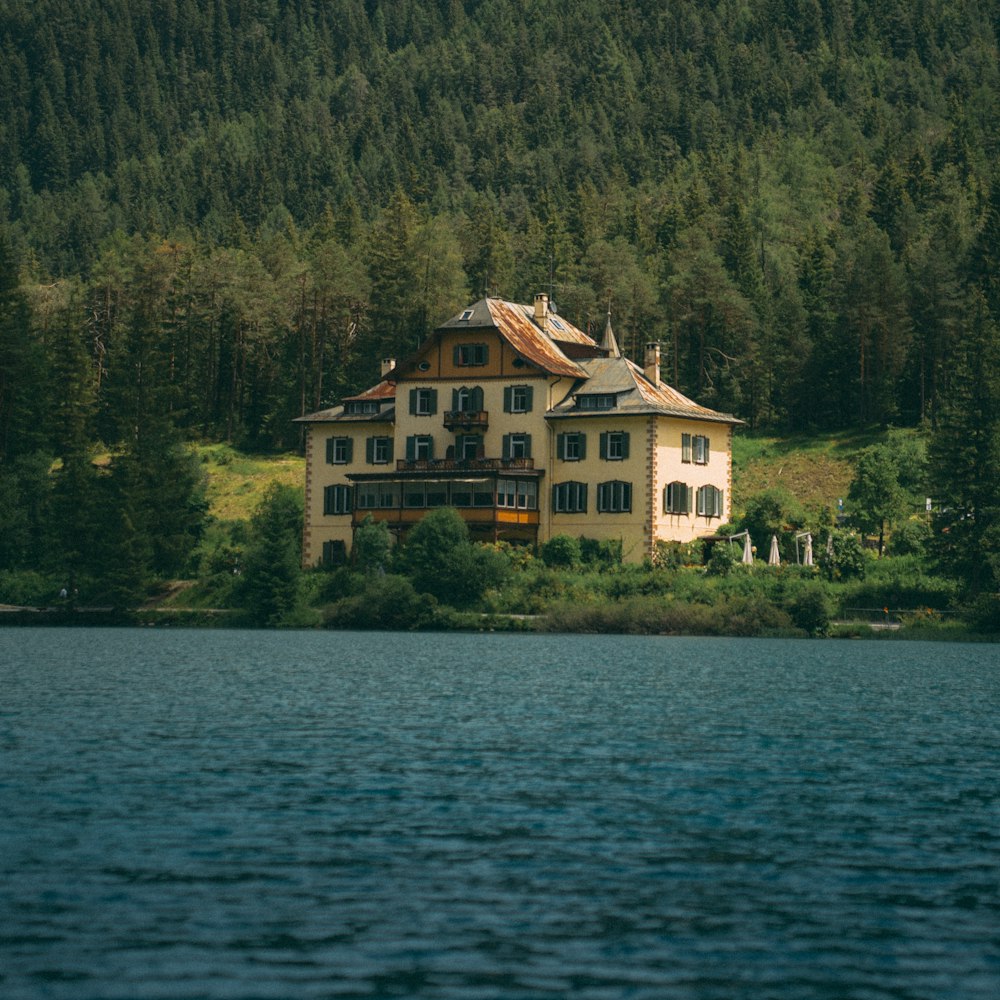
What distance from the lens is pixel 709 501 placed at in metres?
86.8

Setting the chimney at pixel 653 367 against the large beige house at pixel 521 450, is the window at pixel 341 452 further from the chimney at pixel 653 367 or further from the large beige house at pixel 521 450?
the chimney at pixel 653 367

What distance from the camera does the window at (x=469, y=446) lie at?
291 ft

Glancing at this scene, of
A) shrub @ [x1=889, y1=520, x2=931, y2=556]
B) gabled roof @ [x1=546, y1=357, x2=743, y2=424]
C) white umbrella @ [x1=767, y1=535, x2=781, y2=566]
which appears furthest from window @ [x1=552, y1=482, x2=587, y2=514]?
shrub @ [x1=889, y1=520, x2=931, y2=556]

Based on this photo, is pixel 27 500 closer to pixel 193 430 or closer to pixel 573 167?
pixel 193 430

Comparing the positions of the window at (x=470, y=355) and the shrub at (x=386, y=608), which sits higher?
the window at (x=470, y=355)

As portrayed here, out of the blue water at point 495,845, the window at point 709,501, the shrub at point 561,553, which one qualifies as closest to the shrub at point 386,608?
the shrub at point 561,553

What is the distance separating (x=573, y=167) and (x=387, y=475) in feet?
388

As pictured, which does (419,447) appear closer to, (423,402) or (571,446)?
(423,402)

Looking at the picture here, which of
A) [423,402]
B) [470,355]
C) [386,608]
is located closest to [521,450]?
[470,355]

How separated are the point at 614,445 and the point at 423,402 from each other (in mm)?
10633

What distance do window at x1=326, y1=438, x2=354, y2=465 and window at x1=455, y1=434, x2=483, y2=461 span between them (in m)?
6.89

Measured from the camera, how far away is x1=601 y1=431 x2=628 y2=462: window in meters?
84.8

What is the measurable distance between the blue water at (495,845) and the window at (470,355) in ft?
158

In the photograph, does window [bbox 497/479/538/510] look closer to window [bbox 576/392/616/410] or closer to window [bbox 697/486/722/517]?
window [bbox 576/392/616/410]
